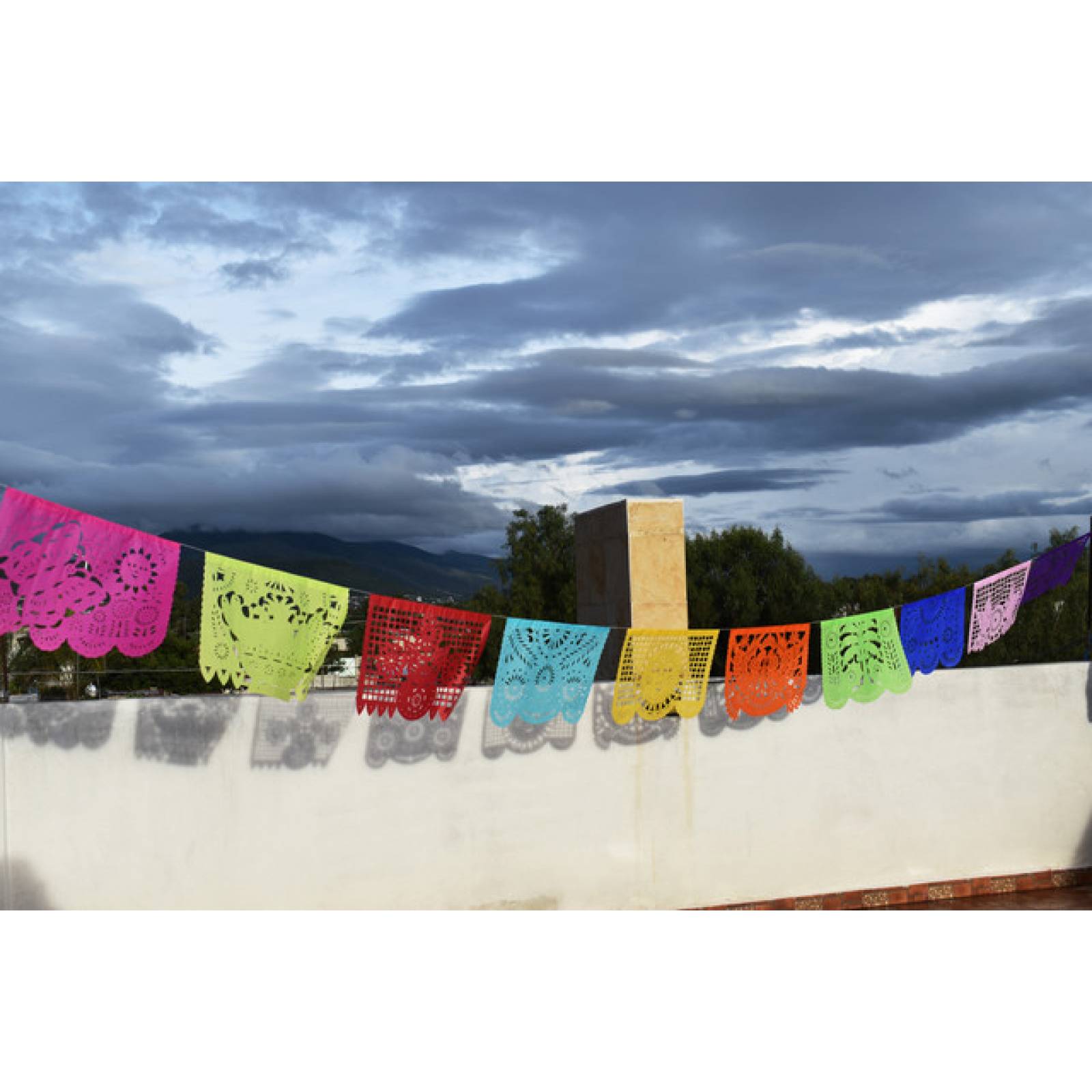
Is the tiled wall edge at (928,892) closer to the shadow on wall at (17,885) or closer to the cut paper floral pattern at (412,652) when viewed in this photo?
the cut paper floral pattern at (412,652)

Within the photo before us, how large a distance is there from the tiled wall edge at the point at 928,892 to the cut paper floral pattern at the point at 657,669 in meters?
1.14

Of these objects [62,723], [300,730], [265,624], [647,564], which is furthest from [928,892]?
[62,723]

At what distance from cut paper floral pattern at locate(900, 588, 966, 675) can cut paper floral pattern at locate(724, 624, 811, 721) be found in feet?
1.79

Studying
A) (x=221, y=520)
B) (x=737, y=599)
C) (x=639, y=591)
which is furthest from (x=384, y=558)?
(x=639, y=591)

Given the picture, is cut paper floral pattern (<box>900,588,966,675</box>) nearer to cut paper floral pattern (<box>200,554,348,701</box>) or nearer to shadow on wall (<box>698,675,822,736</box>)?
shadow on wall (<box>698,675,822,736</box>)

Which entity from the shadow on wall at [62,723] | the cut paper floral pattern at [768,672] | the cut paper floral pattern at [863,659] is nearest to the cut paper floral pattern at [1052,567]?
the cut paper floral pattern at [863,659]

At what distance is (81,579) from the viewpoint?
13.4 feet

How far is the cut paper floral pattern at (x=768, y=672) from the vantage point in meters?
5.36

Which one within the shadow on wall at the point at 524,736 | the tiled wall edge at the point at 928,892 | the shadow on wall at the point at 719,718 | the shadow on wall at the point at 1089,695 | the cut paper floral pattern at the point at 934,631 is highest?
the cut paper floral pattern at the point at 934,631

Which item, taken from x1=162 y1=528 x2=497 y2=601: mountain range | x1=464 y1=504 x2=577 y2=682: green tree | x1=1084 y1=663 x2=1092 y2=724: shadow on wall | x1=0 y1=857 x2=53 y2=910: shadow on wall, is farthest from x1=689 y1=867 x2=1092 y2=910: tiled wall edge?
x1=162 y1=528 x2=497 y2=601: mountain range

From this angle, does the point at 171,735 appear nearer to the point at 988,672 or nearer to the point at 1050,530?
the point at 988,672

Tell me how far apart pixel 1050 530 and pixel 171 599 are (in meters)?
22.5

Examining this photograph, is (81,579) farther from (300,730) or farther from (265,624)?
(300,730)

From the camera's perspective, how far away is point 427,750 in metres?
5.16
